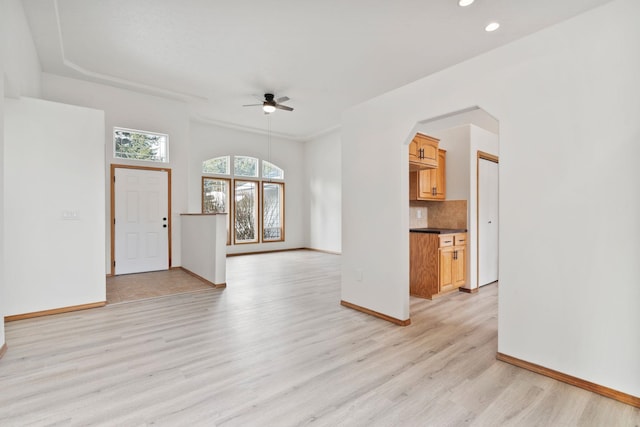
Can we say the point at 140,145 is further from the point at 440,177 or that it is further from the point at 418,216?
the point at 440,177

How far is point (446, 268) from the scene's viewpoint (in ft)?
13.6

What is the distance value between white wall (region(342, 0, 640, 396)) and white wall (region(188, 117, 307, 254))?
5.98 metres

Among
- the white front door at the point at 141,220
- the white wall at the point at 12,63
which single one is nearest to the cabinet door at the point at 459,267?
the white wall at the point at 12,63

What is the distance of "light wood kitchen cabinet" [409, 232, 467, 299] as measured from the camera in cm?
405

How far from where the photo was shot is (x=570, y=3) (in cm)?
312

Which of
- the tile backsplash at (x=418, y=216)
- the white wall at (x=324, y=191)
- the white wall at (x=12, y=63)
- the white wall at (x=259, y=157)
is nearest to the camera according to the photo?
the white wall at (x=12, y=63)

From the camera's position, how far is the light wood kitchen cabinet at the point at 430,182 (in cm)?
450

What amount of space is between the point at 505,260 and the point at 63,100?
6.79 m

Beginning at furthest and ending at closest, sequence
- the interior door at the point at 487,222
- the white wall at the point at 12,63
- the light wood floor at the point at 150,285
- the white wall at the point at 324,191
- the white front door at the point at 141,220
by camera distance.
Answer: the white wall at the point at 324,191, the white front door at the point at 141,220, the interior door at the point at 487,222, the light wood floor at the point at 150,285, the white wall at the point at 12,63

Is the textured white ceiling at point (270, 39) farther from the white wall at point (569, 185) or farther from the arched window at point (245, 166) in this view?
the arched window at point (245, 166)

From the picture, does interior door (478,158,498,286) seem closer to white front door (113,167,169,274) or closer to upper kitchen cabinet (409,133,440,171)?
upper kitchen cabinet (409,133,440,171)

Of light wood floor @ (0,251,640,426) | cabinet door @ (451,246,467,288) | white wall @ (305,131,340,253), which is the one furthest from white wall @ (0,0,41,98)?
white wall @ (305,131,340,253)

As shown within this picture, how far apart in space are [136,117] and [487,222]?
654 centimetres

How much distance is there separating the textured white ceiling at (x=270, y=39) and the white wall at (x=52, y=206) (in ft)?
3.83
